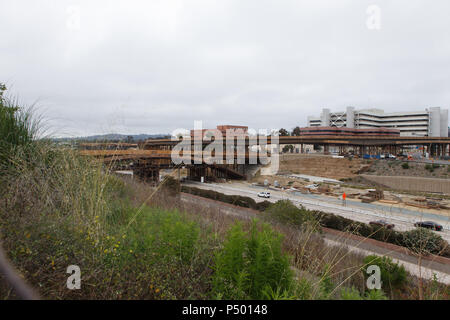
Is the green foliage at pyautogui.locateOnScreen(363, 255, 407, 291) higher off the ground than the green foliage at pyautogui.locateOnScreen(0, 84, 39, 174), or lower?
lower

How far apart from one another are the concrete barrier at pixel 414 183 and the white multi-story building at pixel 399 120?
48.3 metres

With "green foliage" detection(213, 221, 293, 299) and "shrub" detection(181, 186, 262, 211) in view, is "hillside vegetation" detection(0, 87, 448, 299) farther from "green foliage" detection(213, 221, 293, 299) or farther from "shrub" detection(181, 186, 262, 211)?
"shrub" detection(181, 186, 262, 211)

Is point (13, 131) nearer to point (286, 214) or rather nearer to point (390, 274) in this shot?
point (390, 274)

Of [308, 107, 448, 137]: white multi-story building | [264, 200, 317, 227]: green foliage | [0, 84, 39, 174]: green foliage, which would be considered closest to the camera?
[0, 84, 39, 174]: green foliage

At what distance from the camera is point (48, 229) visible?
2.28m

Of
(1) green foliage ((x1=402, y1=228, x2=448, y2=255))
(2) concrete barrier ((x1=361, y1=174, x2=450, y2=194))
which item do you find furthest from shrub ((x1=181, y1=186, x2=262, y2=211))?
(2) concrete barrier ((x1=361, y1=174, x2=450, y2=194))

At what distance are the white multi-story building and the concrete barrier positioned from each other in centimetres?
4826

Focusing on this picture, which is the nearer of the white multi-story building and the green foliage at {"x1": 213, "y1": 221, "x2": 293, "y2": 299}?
the green foliage at {"x1": 213, "y1": 221, "x2": 293, "y2": 299}

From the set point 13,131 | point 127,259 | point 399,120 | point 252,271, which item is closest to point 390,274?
point 252,271

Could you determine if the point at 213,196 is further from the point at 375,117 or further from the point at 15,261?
the point at 375,117

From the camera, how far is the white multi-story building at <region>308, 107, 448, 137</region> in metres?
77.3

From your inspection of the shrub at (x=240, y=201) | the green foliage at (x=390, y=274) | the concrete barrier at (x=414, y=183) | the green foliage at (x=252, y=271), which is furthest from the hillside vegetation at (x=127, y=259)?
the concrete barrier at (x=414, y=183)

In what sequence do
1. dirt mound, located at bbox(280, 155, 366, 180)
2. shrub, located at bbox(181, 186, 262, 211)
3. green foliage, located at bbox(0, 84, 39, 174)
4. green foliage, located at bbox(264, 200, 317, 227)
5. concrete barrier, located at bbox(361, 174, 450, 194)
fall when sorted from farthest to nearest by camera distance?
dirt mound, located at bbox(280, 155, 366, 180)
concrete barrier, located at bbox(361, 174, 450, 194)
shrub, located at bbox(181, 186, 262, 211)
green foliage, located at bbox(264, 200, 317, 227)
green foliage, located at bbox(0, 84, 39, 174)
